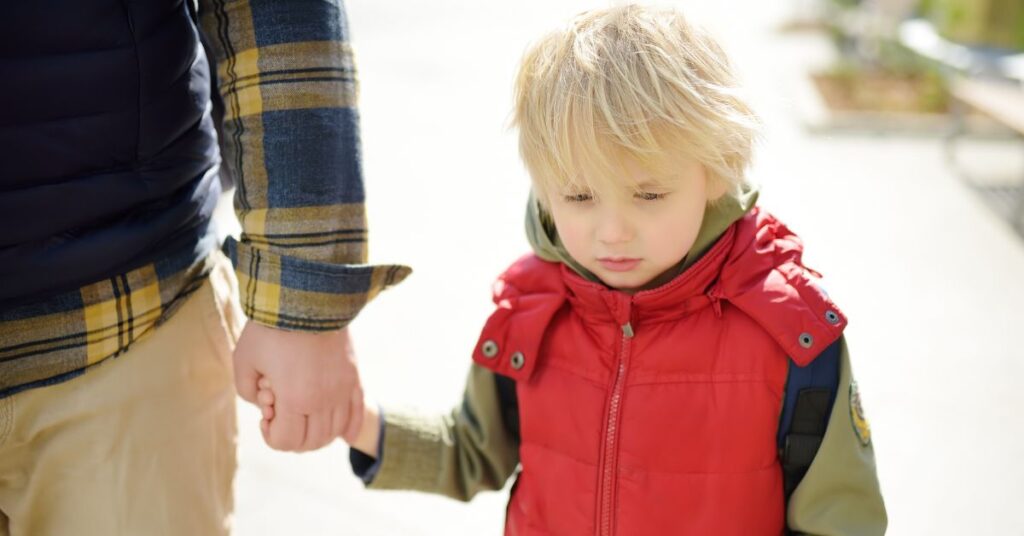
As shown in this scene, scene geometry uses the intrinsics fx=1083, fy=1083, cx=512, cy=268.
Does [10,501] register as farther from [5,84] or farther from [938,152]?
[938,152]

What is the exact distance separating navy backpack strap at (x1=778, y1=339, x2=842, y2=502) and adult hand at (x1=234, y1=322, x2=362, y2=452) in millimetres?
733

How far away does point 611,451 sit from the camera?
72.3 inches

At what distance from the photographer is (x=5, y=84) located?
57.3 inches

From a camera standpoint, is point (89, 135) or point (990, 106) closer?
point (89, 135)

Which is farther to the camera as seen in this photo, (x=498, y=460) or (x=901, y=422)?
(x=901, y=422)

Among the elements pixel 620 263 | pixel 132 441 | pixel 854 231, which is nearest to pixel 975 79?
pixel 854 231

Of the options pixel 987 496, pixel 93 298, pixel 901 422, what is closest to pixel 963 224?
pixel 901 422

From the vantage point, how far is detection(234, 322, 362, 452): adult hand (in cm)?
172

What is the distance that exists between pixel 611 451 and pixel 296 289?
594 mm

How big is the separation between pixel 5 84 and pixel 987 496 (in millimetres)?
3069

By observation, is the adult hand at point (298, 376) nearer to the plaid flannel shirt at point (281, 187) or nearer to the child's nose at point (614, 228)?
the plaid flannel shirt at point (281, 187)

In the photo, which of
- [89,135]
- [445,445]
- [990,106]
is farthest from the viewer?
[990,106]

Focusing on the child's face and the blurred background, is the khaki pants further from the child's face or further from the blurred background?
the child's face

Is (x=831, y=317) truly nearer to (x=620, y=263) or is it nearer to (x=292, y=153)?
(x=620, y=263)
